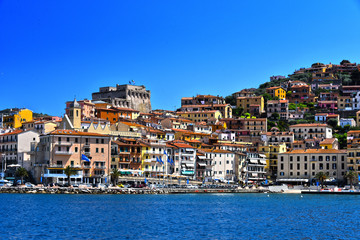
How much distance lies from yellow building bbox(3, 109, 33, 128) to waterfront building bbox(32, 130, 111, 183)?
30.0 m

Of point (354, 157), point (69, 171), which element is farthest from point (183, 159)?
point (354, 157)

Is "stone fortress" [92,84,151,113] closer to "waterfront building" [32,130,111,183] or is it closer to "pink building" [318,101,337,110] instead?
"pink building" [318,101,337,110]

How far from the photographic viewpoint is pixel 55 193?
71688 mm

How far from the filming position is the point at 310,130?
11581cm

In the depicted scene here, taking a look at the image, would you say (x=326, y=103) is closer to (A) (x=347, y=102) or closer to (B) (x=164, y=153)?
(A) (x=347, y=102)

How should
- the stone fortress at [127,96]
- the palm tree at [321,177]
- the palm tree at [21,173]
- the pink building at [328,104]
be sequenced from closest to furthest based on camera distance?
the palm tree at [21,173]
the palm tree at [321,177]
the stone fortress at [127,96]
the pink building at [328,104]

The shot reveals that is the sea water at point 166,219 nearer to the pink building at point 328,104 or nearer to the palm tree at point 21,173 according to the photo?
the palm tree at point 21,173

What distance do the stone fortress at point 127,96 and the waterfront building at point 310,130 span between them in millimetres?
34122

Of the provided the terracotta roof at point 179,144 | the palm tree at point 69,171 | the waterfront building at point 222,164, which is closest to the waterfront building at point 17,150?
the palm tree at point 69,171

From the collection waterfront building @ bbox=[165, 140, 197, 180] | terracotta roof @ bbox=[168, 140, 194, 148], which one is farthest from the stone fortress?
waterfront building @ bbox=[165, 140, 197, 180]

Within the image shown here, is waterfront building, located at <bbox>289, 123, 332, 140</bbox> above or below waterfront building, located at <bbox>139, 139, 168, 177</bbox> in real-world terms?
above

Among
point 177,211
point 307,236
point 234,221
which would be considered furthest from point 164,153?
point 307,236

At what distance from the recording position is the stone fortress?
127938 mm

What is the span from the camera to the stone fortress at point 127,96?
420 ft
